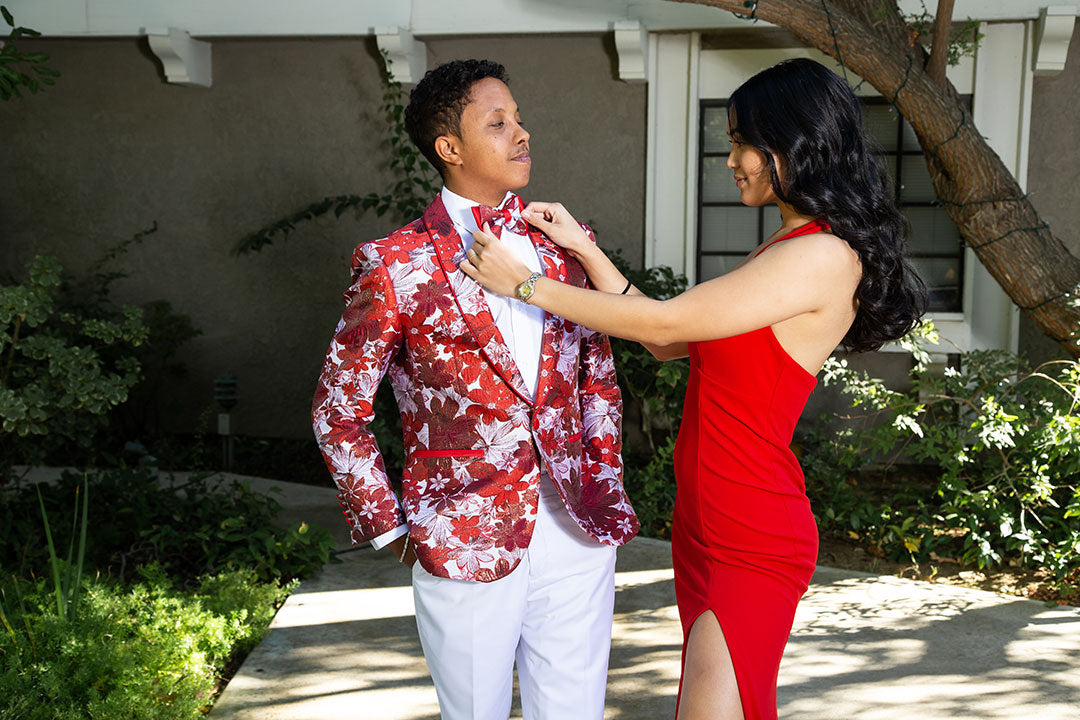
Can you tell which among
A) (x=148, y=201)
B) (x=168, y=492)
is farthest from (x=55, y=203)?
(x=168, y=492)

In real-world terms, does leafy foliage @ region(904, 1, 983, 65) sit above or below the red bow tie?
above

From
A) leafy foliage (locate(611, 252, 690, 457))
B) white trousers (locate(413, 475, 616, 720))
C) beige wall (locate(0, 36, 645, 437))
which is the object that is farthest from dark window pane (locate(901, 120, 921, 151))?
white trousers (locate(413, 475, 616, 720))

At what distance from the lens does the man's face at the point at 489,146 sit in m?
2.04

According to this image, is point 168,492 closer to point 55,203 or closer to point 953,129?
point 55,203

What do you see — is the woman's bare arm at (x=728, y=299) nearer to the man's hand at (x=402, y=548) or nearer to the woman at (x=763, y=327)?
the woman at (x=763, y=327)

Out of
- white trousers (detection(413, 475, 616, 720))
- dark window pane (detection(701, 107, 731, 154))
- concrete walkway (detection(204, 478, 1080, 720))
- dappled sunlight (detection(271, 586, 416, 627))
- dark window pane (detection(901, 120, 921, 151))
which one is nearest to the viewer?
white trousers (detection(413, 475, 616, 720))

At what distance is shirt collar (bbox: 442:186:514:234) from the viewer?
2064 millimetres

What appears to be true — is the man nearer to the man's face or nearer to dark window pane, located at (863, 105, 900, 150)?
the man's face

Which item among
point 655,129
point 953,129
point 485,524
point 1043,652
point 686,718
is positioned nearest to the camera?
point 686,718

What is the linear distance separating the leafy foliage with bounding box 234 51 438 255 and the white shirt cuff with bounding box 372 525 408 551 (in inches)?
166

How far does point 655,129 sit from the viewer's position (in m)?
5.99

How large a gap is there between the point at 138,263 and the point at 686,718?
595cm

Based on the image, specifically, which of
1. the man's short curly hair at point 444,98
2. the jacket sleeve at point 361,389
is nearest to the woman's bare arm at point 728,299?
the jacket sleeve at point 361,389

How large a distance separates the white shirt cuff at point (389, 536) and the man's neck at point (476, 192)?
693 mm
